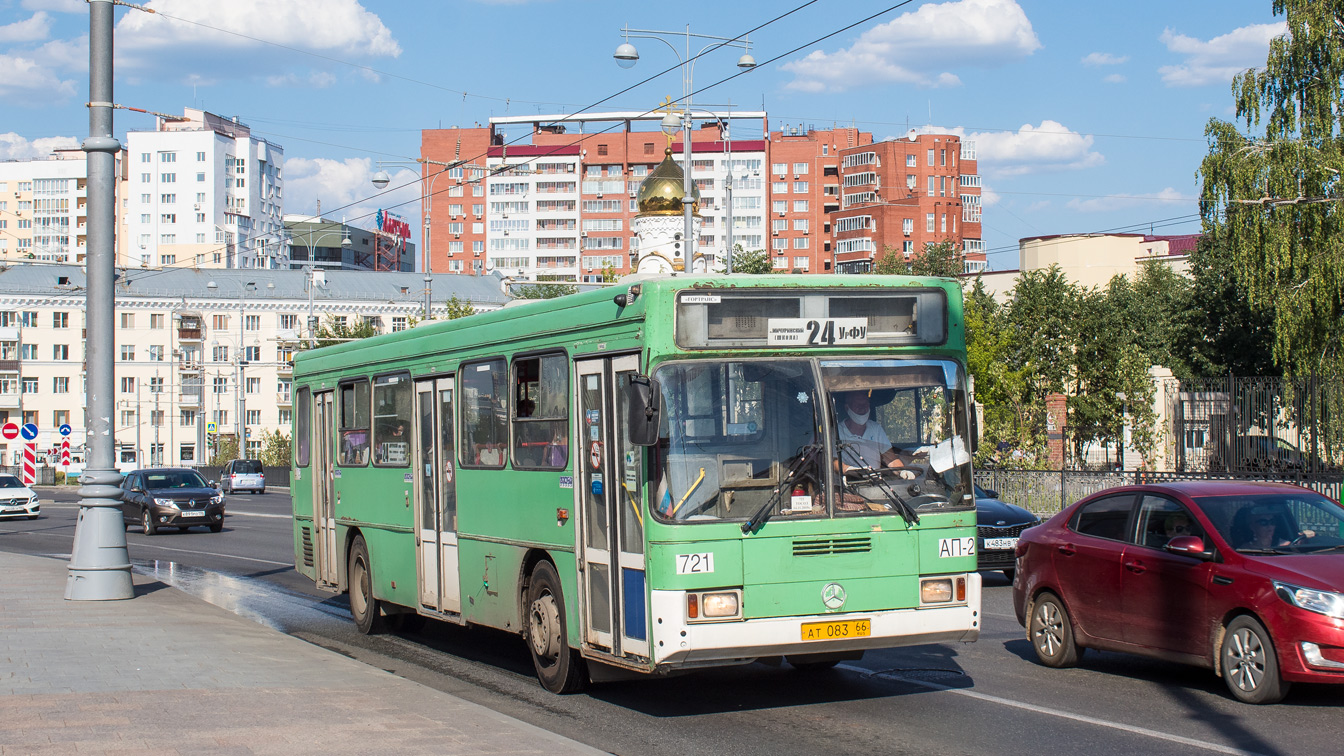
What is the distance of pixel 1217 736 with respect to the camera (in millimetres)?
8312

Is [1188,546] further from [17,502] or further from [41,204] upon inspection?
[41,204]

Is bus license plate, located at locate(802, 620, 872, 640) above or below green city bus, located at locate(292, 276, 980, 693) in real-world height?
below

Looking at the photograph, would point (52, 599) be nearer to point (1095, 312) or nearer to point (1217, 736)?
point (1217, 736)

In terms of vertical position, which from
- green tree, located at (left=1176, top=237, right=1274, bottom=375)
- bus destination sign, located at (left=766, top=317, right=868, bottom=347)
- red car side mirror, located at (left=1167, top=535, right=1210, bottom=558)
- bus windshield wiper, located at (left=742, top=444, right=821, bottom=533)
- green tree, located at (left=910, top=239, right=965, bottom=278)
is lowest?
red car side mirror, located at (left=1167, top=535, right=1210, bottom=558)

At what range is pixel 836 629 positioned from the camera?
9000 mm

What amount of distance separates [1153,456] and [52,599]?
2483 cm

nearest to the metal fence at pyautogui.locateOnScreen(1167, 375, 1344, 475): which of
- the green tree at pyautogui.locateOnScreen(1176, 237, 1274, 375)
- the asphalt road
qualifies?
the asphalt road

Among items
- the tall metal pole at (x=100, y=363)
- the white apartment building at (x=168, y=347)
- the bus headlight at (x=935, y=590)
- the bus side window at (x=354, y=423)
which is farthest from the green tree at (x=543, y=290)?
the bus headlight at (x=935, y=590)

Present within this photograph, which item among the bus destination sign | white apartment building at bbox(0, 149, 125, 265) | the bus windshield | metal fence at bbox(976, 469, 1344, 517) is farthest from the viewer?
white apartment building at bbox(0, 149, 125, 265)

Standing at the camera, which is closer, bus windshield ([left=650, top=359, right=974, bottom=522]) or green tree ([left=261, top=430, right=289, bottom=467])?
bus windshield ([left=650, top=359, right=974, bottom=522])

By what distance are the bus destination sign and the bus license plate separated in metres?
1.81

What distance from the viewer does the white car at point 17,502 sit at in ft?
142

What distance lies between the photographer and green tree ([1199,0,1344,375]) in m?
34.7

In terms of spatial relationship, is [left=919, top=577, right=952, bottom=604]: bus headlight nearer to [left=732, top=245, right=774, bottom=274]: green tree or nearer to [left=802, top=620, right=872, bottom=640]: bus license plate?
[left=802, top=620, right=872, bottom=640]: bus license plate
